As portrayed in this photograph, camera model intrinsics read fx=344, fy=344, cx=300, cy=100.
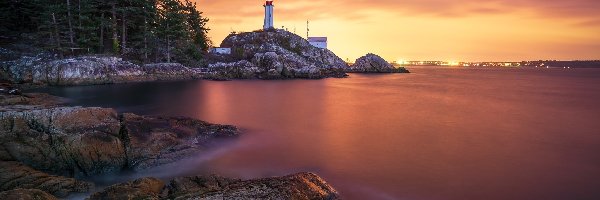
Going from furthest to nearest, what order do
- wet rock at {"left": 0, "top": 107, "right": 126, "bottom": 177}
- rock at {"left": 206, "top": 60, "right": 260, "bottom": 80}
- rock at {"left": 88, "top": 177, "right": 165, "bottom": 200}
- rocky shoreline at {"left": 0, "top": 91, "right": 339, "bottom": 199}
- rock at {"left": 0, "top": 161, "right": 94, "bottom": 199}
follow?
rock at {"left": 206, "top": 60, "right": 260, "bottom": 80}, wet rock at {"left": 0, "top": 107, "right": 126, "bottom": 177}, rock at {"left": 0, "top": 161, "right": 94, "bottom": 199}, rocky shoreline at {"left": 0, "top": 91, "right": 339, "bottom": 199}, rock at {"left": 88, "top": 177, "right": 165, "bottom": 200}

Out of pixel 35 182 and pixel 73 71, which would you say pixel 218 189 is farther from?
pixel 73 71

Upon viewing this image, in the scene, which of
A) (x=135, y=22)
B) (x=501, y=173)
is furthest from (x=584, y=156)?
(x=135, y=22)

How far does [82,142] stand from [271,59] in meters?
57.0

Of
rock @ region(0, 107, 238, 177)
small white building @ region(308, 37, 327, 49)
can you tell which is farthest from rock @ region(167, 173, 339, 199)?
small white building @ region(308, 37, 327, 49)

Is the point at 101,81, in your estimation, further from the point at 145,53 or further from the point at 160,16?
the point at 160,16

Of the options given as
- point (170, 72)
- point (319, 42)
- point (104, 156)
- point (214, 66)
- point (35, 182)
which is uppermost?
point (319, 42)

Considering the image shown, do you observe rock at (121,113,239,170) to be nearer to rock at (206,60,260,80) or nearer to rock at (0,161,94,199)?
rock at (0,161,94,199)

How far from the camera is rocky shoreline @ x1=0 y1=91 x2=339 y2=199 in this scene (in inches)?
308

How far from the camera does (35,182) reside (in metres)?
9.04

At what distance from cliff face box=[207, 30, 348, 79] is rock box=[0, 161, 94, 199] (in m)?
48.6

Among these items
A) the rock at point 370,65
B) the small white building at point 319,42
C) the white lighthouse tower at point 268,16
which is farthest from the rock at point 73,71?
the rock at point 370,65

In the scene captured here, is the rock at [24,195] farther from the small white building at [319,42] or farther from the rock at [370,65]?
the rock at [370,65]

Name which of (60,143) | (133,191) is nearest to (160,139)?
(60,143)

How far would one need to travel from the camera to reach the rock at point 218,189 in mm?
7492
